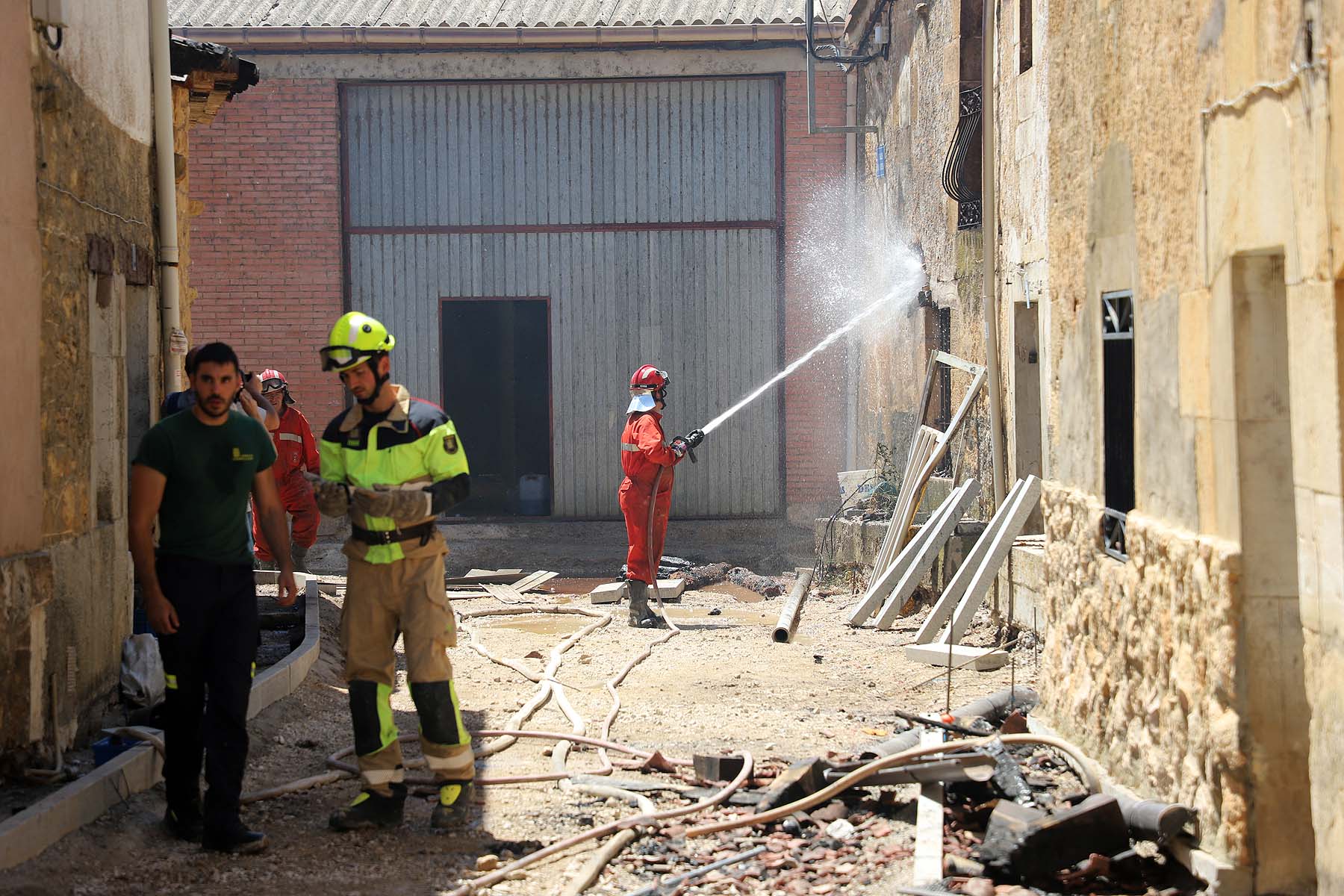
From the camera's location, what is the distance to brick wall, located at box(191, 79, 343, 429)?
53.9 feet

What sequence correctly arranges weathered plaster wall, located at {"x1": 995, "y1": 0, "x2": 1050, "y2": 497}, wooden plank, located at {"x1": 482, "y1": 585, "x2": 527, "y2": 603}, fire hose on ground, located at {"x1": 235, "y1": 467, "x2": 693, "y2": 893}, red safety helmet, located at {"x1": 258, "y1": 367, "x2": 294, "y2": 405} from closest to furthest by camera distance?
fire hose on ground, located at {"x1": 235, "y1": 467, "x2": 693, "y2": 893}
weathered plaster wall, located at {"x1": 995, "y1": 0, "x2": 1050, "y2": 497}
red safety helmet, located at {"x1": 258, "y1": 367, "x2": 294, "y2": 405}
wooden plank, located at {"x1": 482, "y1": 585, "x2": 527, "y2": 603}

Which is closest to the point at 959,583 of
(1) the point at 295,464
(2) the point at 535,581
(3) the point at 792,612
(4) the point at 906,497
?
(3) the point at 792,612

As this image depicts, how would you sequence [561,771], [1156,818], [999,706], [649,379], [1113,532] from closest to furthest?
1. [1156,818]
2. [1113,532]
3. [561,771]
4. [999,706]
5. [649,379]

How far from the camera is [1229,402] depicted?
445 cm

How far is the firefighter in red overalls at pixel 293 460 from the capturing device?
37.3 feet

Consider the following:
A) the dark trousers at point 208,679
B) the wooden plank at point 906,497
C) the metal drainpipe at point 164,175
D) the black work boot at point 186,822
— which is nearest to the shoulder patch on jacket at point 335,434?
the dark trousers at point 208,679

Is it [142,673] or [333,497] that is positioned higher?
[333,497]

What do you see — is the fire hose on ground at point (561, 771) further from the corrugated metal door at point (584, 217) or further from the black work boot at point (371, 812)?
the corrugated metal door at point (584, 217)

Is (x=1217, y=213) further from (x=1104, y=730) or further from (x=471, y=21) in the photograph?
(x=471, y=21)

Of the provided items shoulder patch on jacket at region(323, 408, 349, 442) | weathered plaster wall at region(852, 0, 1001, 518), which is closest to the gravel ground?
shoulder patch on jacket at region(323, 408, 349, 442)

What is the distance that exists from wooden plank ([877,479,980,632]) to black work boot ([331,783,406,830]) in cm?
529

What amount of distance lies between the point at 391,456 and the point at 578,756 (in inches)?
78.3

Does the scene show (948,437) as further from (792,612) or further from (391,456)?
(391,456)

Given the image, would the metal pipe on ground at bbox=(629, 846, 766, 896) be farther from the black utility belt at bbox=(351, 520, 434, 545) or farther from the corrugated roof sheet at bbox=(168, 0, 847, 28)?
the corrugated roof sheet at bbox=(168, 0, 847, 28)
